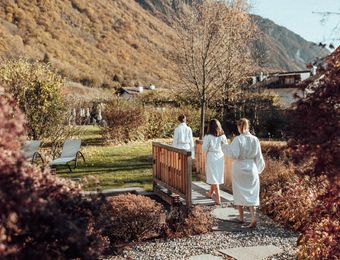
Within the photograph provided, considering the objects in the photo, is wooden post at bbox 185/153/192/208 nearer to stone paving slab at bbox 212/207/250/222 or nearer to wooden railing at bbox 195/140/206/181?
stone paving slab at bbox 212/207/250/222

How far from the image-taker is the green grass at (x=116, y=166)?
39.3ft

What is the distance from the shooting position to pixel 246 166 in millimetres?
7938

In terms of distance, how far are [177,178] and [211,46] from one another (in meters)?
12.2

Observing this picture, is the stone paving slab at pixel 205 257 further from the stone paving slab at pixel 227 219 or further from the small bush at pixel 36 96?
the small bush at pixel 36 96

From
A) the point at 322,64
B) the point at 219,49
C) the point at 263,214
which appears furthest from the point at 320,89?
the point at 219,49

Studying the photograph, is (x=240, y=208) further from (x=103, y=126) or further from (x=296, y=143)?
(x=103, y=126)

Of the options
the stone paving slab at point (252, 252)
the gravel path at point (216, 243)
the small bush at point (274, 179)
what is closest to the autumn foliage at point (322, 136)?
the stone paving slab at point (252, 252)

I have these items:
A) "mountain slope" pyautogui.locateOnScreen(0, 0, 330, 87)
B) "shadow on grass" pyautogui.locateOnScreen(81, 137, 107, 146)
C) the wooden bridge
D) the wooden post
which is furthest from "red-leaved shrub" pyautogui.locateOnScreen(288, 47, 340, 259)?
"mountain slope" pyautogui.locateOnScreen(0, 0, 330, 87)

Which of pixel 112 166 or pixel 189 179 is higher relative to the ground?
pixel 189 179

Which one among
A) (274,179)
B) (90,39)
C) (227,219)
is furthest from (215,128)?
(90,39)

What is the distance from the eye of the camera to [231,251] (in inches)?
254

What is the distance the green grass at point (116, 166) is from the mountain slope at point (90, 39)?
39.6 metres

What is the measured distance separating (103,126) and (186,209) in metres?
15.7

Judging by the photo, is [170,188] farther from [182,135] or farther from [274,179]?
[182,135]
